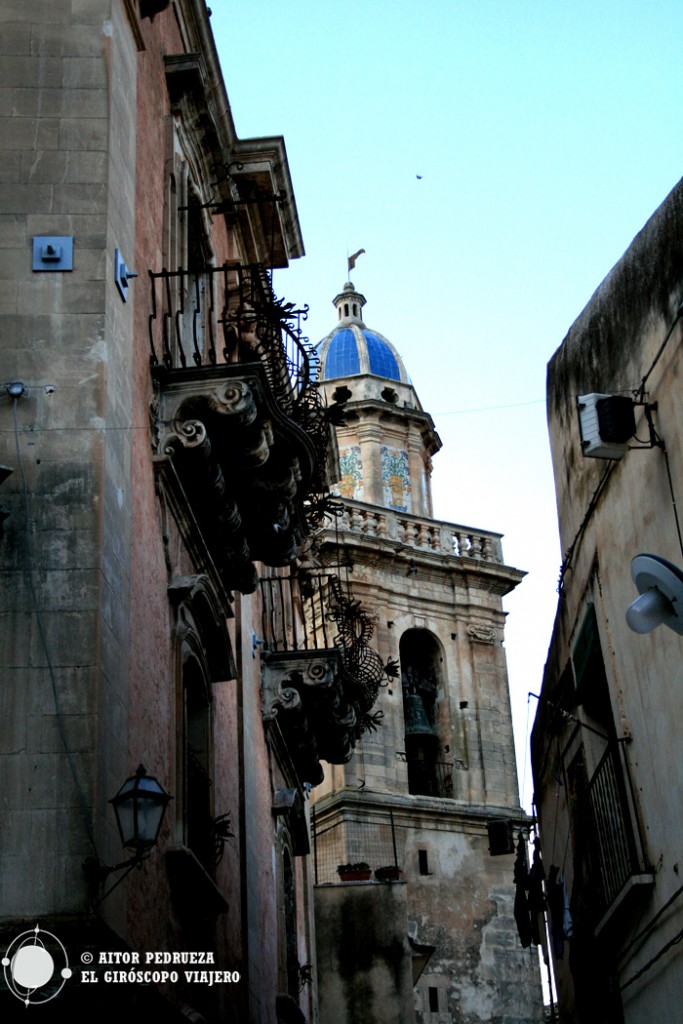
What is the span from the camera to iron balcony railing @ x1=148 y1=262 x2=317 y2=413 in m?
11.4

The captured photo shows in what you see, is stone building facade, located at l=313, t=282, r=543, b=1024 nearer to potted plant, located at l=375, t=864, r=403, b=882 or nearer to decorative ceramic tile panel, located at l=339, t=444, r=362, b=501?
decorative ceramic tile panel, located at l=339, t=444, r=362, b=501

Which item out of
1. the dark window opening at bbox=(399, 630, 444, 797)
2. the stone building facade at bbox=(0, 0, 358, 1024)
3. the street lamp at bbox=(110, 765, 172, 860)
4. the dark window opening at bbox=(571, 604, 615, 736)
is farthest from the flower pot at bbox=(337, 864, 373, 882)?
the street lamp at bbox=(110, 765, 172, 860)

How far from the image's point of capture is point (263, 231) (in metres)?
16.9

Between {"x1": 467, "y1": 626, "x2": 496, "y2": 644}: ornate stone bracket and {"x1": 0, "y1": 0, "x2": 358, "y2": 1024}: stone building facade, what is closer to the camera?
{"x1": 0, "y1": 0, "x2": 358, "y2": 1024}: stone building facade

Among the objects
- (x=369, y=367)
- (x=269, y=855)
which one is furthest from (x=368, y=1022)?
(x=369, y=367)

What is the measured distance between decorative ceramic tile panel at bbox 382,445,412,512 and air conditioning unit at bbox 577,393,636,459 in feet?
86.7

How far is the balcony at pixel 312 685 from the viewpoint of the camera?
54.2 feet

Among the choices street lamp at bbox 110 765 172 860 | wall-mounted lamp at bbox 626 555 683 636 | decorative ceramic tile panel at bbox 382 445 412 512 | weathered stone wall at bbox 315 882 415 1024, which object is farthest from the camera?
decorative ceramic tile panel at bbox 382 445 412 512

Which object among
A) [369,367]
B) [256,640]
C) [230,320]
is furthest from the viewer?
[369,367]

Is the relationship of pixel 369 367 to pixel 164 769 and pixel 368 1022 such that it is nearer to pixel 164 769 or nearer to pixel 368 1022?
pixel 368 1022

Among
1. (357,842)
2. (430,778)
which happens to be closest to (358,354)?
(430,778)

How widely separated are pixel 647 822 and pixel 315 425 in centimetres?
507

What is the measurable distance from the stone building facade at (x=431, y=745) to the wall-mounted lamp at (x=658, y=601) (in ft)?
66.7

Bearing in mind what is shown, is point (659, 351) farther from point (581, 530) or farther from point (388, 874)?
point (388, 874)
